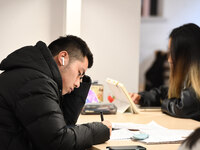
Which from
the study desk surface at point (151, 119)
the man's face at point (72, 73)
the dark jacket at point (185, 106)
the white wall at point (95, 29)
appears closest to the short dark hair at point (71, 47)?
the man's face at point (72, 73)

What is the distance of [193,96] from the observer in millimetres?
2855

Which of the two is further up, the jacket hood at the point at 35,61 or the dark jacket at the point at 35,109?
the jacket hood at the point at 35,61

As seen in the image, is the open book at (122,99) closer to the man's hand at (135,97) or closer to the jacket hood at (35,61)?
the man's hand at (135,97)

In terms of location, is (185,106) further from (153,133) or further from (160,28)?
(160,28)

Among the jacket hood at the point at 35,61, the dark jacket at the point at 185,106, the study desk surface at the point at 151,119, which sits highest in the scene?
the jacket hood at the point at 35,61

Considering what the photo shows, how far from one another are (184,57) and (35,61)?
4.89ft

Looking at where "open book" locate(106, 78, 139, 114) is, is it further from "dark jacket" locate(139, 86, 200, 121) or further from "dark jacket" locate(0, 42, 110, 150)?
"dark jacket" locate(0, 42, 110, 150)

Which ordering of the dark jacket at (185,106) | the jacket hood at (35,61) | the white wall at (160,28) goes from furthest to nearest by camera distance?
the white wall at (160,28)
the dark jacket at (185,106)
the jacket hood at (35,61)

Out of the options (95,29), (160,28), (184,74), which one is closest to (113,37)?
(95,29)

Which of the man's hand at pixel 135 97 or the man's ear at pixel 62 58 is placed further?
the man's hand at pixel 135 97

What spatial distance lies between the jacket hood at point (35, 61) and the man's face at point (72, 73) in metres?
0.13

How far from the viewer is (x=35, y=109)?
174cm

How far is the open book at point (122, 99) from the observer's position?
A: 3011 mm

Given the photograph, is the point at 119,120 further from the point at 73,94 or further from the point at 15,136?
the point at 15,136
